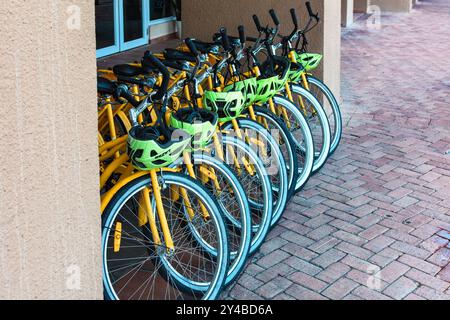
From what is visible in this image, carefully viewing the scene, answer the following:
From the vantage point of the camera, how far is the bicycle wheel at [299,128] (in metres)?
4.13

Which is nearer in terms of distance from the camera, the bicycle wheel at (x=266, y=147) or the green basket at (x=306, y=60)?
the bicycle wheel at (x=266, y=147)

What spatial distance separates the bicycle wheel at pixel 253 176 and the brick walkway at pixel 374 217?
0.14 meters

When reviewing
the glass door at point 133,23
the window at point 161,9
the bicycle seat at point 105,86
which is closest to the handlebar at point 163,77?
the bicycle seat at point 105,86

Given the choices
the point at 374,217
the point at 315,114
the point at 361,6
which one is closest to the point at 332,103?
the point at 315,114

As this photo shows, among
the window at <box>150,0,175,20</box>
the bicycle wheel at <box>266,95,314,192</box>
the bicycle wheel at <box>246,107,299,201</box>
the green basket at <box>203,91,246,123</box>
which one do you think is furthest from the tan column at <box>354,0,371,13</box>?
the green basket at <box>203,91,246,123</box>

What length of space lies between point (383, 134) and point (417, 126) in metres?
0.47

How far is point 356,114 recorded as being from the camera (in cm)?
638

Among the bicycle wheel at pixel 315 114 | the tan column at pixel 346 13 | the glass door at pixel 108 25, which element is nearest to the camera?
the bicycle wheel at pixel 315 114

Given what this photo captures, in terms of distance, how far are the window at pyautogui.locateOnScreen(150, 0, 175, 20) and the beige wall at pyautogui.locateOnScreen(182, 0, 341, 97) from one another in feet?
11.3

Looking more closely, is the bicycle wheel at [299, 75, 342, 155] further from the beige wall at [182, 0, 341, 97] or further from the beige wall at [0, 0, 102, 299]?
the beige wall at [0, 0, 102, 299]

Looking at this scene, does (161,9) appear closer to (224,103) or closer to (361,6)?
(224,103)

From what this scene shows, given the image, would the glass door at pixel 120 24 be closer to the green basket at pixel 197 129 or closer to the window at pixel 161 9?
the window at pixel 161 9
